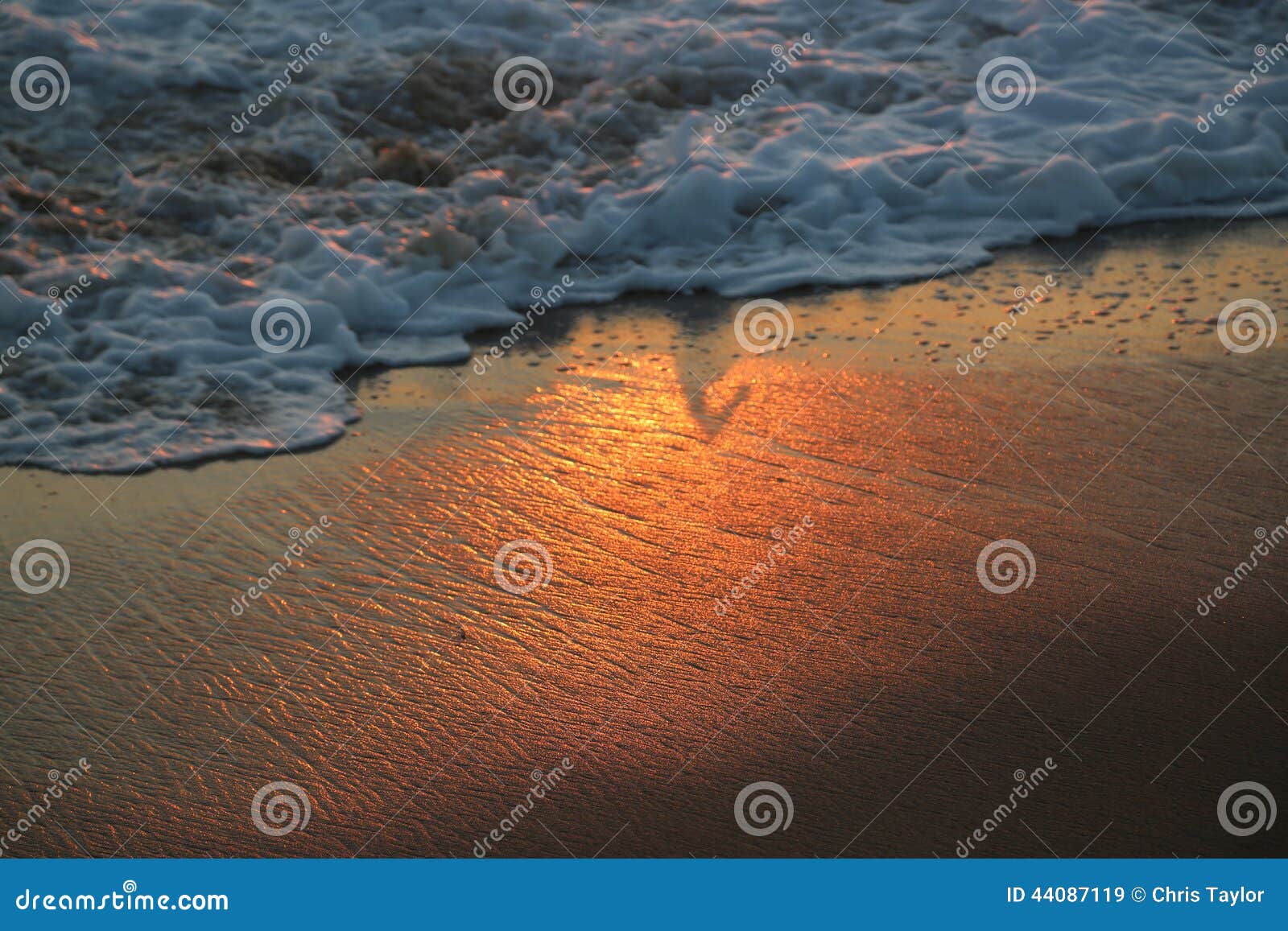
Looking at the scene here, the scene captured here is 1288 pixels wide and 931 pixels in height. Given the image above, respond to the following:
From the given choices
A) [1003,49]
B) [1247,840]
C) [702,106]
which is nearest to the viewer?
[1247,840]

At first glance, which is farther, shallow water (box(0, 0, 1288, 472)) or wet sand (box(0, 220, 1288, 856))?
shallow water (box(0, 0, 1288, 472))

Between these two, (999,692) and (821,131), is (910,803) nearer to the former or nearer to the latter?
(999,692)

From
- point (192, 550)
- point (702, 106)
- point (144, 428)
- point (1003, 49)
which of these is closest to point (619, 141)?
point (702, 106)

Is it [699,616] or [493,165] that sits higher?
[493,165]

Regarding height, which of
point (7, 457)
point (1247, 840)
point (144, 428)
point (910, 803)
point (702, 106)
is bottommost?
point (7, 457)

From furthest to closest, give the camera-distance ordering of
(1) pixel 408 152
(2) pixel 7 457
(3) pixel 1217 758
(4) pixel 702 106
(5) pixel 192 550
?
(4) pixel 702 106, (1) pixel 408 152, (2) pixel 7 457, (5) pixel 192 550, (3) pixel 1217 758

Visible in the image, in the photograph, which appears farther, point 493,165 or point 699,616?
point 493,165

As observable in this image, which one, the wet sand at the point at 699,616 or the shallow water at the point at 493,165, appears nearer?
the wet sand at the point at 699,616

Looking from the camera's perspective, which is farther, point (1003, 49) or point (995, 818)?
point (1003, 49)
